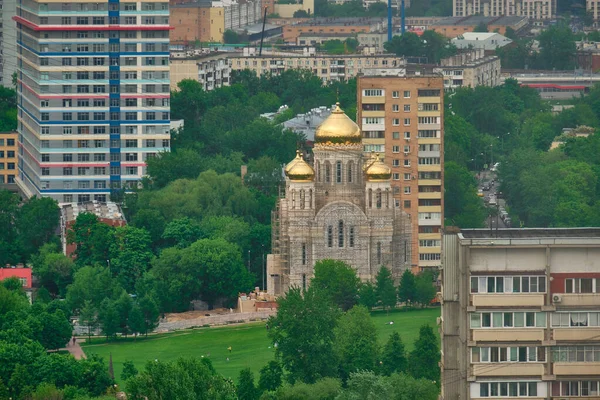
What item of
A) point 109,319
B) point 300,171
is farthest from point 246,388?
point 300,171

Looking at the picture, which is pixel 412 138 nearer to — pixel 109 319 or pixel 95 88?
pixel 95 88

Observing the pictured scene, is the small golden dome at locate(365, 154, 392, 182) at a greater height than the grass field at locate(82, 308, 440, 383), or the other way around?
the small golden dome at locate(365, 154, 392, 182)

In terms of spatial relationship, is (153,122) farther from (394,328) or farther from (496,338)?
(496,338)

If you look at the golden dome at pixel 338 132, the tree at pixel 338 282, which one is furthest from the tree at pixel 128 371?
the golden dome at pixel 338 132

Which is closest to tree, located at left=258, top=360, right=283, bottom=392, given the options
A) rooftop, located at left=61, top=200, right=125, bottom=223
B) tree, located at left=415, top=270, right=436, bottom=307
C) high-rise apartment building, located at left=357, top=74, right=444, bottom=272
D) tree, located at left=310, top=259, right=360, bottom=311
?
tree, located at left=310, top=259, right=360, bottom=311

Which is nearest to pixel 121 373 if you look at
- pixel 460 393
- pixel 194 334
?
pixel 194 334

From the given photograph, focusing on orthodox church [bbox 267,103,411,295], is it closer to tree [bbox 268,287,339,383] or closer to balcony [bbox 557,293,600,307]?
tree [bbox 268,287,339,383]
